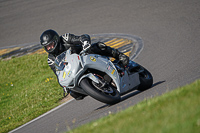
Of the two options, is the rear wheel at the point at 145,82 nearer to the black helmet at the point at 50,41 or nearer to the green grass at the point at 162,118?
the black helmet at the point at 50,41

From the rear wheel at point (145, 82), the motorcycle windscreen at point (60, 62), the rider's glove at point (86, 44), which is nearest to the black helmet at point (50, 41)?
the motorcycle windscreen at point (60, 62)

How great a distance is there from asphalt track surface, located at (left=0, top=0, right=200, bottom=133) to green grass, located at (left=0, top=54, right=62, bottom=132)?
1163mm

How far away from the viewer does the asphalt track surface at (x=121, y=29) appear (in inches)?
275

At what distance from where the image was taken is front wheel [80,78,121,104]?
5.89 m

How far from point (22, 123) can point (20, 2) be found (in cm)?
1537

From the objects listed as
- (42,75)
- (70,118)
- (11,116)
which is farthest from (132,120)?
(42,75)

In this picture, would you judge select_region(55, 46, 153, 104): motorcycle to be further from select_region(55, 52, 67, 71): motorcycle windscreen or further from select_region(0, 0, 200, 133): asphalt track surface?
select_region(0, 0, 200, 133): asphalt track surface

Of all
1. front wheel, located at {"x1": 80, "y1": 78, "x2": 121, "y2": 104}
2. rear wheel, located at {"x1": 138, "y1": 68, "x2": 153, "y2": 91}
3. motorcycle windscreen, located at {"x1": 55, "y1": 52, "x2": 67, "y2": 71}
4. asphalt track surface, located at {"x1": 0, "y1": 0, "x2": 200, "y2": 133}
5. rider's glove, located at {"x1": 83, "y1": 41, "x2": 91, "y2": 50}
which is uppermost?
rider's glove, located at {"x1": 83, "y1": 41, "x2": 91, "y2": 50}

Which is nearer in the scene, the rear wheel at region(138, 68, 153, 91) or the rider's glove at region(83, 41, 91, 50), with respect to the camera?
the rider's glove at region(83, 41, 91, 50)

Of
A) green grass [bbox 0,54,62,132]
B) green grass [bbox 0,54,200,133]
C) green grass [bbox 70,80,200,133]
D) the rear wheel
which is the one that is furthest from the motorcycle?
green grass [bbox 0,54,62,132]

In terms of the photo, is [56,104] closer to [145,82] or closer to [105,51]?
[105,51]

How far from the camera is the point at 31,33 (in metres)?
17.0

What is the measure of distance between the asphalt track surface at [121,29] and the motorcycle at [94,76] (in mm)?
275

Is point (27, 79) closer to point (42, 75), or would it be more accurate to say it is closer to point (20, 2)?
point (42, 75)
